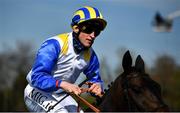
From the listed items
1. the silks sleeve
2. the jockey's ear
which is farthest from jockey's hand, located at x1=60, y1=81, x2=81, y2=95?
the jockey's ear

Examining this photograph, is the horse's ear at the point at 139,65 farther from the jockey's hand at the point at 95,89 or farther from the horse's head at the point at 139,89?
the jockey's hand at the point at 95,89

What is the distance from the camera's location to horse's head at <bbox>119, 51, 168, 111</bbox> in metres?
5.76

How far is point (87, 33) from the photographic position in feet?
22.4

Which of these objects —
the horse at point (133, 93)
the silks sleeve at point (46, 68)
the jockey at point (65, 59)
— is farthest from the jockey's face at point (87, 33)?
the horse at point (133, 93)

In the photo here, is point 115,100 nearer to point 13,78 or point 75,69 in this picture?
point 75,69

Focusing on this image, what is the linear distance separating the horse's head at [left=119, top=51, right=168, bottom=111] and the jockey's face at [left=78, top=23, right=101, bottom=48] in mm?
768

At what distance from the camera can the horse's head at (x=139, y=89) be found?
5762 mm

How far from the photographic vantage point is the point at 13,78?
52.1m

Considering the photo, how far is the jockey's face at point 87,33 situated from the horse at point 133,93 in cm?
71

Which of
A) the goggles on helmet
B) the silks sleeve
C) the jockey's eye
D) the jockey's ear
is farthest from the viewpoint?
the jockey's ear

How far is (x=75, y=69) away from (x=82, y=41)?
0.47 metres

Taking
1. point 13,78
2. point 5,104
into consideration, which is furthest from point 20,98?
point 5,104

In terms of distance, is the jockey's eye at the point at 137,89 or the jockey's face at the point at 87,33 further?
the jockey's face at the point at 87,33

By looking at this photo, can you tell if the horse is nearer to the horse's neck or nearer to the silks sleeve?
the horse's neck
